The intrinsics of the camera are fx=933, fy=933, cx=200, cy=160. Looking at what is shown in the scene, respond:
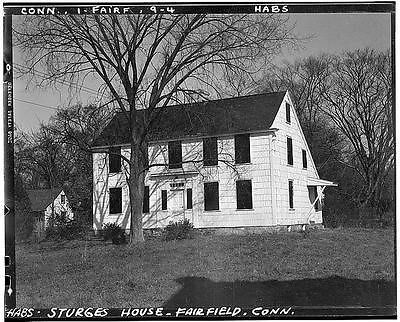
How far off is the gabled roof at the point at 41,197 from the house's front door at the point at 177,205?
2.83 feet

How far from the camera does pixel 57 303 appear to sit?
22.6 feet

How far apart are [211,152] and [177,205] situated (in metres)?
0.48

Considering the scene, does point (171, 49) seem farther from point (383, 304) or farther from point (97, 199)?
point (383, 304)

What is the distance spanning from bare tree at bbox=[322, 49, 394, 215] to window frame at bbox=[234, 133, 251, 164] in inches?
25.7

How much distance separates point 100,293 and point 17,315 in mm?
621

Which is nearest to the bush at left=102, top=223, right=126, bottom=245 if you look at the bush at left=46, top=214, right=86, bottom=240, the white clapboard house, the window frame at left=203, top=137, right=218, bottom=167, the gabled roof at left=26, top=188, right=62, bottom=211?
the white clapboard house

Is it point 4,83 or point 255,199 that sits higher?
point 4,83

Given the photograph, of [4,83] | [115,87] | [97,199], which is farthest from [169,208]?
[4,83]

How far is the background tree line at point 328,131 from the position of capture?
6.97 m

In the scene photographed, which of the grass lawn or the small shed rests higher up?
the small shed

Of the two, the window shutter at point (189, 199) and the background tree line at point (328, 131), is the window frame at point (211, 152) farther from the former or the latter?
the background tree line at point (328, 131)

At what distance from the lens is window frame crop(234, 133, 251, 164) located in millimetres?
7086

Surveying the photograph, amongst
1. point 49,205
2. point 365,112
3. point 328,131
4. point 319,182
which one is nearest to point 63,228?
point 49,205

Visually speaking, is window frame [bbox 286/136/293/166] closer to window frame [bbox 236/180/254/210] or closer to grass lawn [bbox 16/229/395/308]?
window frame [bbox 236/180/254/210]
